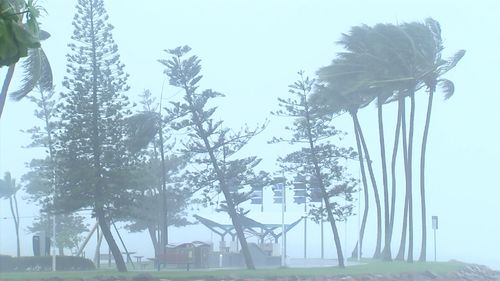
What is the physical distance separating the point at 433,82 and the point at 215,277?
17.6 m

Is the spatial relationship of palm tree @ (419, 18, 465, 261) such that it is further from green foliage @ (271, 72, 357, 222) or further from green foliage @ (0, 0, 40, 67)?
green foliage @ (0, 0, 40, 67)

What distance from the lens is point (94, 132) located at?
131 ft

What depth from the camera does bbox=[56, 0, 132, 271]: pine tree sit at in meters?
39.2

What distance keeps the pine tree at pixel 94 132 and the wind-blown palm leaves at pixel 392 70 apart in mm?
10704

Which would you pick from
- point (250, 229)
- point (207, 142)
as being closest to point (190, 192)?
point (207, 142)

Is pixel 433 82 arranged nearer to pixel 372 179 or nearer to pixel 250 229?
pixel 372 179

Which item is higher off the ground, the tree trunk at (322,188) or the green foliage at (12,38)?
the tree trunk at (322,188)

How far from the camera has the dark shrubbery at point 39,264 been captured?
133ft

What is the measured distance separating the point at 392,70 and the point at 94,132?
15.6 metres

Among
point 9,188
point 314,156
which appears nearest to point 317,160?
point 314,156

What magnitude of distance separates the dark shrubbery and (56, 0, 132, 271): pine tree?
2.30 metres

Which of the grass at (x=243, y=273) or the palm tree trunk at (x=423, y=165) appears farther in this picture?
the palm tree trunk at (x=423, y=165)

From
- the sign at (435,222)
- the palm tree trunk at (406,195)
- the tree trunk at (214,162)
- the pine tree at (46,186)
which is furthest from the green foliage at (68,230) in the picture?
the sign at (435,222)

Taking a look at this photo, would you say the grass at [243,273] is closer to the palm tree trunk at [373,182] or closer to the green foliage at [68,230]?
the palm tree trunk at [373,182]
